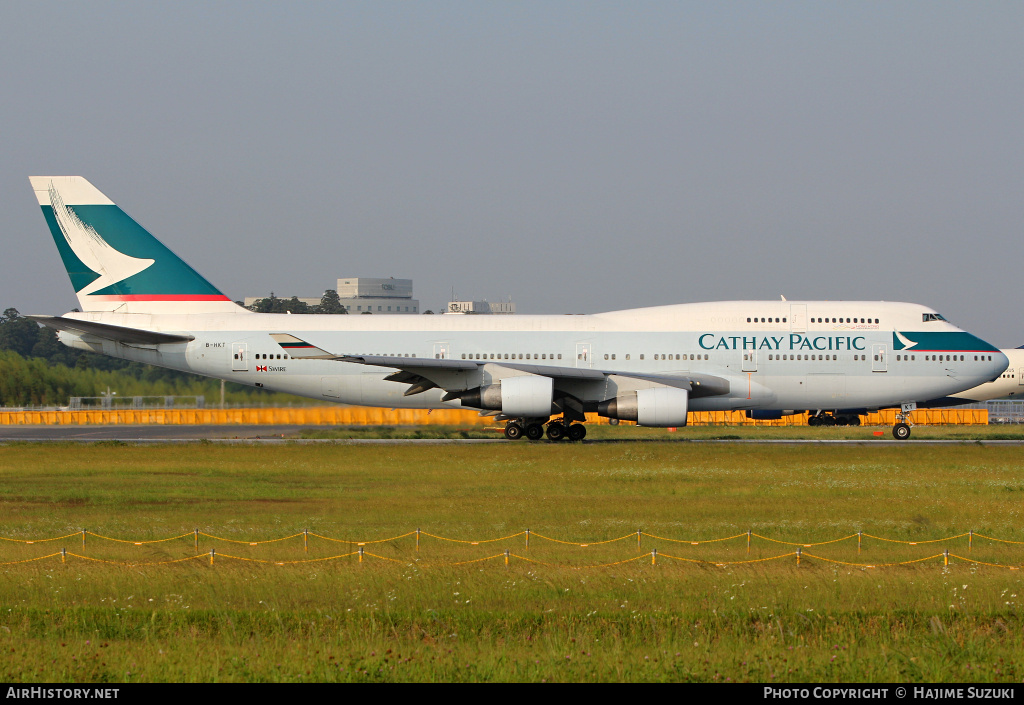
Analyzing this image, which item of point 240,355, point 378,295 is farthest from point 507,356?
point 378,295

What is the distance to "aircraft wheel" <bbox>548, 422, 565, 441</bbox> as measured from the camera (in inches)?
1410

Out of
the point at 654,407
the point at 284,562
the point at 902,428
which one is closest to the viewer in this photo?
the point at 284,562

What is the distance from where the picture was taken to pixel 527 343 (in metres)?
36.9

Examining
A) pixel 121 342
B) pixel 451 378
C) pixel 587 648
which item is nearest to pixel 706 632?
pixel 587 648

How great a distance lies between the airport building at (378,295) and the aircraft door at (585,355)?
13719 cm

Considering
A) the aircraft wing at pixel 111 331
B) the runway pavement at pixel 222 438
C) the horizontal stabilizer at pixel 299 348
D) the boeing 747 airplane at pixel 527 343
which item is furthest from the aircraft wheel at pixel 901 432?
the aircraft wing at pixel 111 331

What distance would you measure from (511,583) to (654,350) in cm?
2537

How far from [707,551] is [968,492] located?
33.0 feet

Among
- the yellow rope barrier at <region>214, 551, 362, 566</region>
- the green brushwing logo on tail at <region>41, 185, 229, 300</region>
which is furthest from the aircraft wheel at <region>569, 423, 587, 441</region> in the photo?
the yellow rope barrier at <region>214, 551, 362, 566</region>

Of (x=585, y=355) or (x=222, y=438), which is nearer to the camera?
(x=585, y=355)

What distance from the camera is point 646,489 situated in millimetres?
22359

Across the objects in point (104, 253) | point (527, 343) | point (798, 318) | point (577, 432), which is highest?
point (104, 253)

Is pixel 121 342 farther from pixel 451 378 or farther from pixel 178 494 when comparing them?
pixel 178 494

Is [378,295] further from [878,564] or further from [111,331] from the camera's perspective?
[878,564]
